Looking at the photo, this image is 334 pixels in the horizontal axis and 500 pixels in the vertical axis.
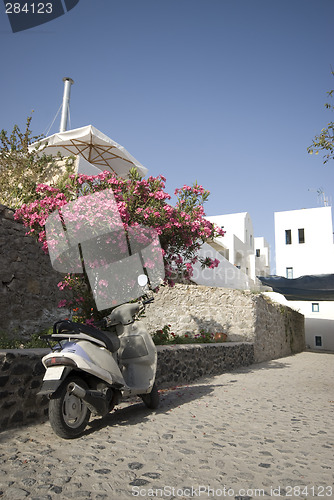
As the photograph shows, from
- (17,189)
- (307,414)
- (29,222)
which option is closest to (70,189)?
(29,222)

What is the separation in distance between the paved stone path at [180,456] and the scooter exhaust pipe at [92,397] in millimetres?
283

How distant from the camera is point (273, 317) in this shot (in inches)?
610

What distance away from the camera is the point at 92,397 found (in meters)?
3.74

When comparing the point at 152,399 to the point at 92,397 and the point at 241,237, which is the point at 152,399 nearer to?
the point at 92,397

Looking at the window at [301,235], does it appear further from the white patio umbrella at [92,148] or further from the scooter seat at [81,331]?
the scooter seat at [81,331]

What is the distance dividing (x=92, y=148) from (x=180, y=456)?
10.7 m

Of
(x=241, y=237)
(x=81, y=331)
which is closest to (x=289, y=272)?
(x=241, y=237)

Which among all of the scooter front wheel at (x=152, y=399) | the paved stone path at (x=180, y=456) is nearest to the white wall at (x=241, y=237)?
the scooter front wheel at (x=152, y=399)

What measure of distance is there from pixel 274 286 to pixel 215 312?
639 cm

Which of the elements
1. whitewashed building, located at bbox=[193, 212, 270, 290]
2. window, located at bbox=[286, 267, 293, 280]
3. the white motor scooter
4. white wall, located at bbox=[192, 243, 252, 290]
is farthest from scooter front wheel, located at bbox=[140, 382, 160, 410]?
window, located at bbox=[286, 267, 293, 280]

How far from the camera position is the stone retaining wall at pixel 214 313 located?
1287 centimetres

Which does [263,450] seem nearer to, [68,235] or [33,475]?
[33,475]

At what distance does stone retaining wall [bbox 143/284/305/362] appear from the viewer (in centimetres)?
1287

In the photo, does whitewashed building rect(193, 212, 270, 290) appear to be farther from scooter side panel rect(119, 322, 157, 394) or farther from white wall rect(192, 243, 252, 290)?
scooter side panel rect(119, 322, 157, 394)
